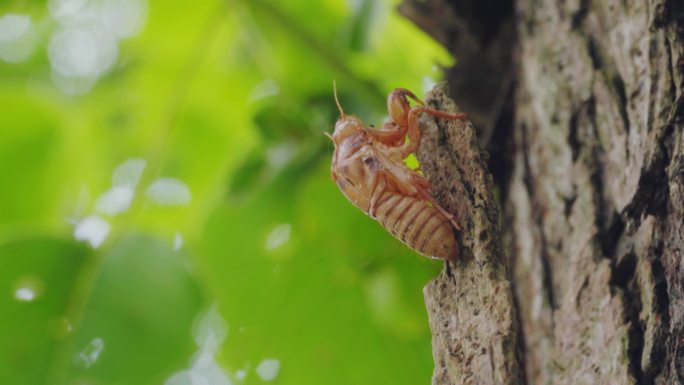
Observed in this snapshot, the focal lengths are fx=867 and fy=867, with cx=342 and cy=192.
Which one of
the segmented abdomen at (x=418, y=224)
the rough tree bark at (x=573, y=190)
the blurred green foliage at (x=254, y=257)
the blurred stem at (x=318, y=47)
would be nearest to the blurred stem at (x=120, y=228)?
the blurred green foliage at (x=254, y=257)

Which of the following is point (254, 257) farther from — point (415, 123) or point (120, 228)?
point (415, 123)

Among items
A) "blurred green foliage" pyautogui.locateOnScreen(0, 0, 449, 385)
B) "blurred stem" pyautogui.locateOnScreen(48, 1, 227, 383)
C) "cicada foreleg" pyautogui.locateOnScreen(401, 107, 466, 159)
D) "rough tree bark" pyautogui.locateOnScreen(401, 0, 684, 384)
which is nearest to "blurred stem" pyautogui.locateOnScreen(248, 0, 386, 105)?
"blurred green foliage" pyautogui.locateOnScreen(0, 0, 449, 385)

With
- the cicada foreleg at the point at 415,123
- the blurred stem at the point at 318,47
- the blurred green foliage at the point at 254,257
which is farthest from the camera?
the blurred stem at the point at 318,47

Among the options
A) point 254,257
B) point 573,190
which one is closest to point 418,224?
point 573,190

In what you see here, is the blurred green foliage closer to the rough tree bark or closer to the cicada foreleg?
the rough tree bark

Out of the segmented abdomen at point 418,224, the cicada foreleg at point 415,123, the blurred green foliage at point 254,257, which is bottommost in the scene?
the segmented abdomen at point 418,224

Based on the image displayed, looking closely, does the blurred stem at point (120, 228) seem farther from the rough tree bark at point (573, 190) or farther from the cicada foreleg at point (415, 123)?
the cicada foreleg at point (415, 123)
